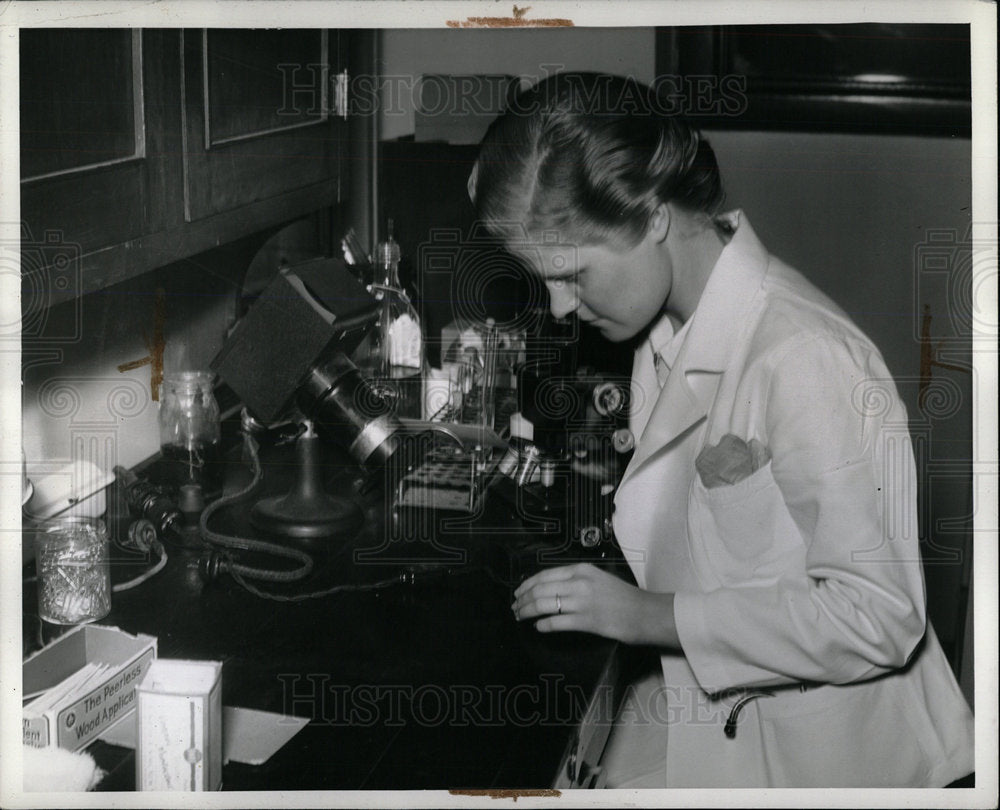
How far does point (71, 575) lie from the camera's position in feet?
3.81

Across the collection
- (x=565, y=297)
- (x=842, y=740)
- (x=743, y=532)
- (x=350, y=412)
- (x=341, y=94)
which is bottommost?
(x=842, y=740)

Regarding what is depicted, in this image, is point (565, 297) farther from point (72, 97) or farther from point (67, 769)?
point (67, 769)

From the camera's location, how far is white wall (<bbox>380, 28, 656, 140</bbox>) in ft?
4.09

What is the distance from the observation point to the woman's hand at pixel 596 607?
3.86 ft

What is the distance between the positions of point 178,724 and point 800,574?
70 centimetres

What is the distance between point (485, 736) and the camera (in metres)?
1.01

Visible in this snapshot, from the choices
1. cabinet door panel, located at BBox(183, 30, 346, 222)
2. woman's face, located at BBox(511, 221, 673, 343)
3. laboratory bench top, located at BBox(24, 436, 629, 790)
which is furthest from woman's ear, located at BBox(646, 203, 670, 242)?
cabinet door panel, located at BBox(183, 30, 346, 222)

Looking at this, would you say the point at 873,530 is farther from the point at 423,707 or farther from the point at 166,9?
the point at 166,9

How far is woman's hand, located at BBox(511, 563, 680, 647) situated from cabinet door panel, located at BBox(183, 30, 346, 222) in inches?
24.3

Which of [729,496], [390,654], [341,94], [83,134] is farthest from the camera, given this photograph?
[341,94]

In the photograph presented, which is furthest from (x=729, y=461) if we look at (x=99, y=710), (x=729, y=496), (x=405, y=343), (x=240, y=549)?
(x=405, y=343)

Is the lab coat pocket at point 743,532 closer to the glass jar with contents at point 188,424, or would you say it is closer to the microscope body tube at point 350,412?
the microscope body tube at point 350,412

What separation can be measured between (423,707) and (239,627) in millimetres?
254

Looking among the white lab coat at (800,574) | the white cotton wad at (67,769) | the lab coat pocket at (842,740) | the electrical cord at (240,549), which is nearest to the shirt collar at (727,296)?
the white lab coat at (800,574)
